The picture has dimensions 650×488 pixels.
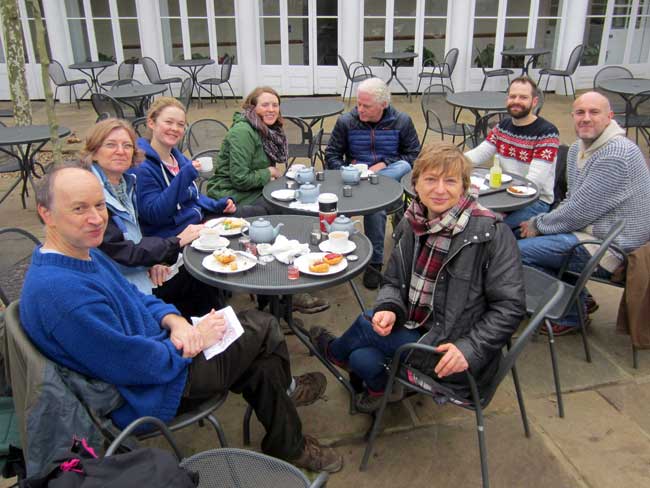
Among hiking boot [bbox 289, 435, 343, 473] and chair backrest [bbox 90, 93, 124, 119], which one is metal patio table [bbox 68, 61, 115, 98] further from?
hiking boot [bbox 289, 435, 343, 473]

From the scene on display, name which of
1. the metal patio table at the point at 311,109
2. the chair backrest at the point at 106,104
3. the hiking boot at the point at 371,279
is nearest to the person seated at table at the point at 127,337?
the hiking boot at the point at 371,279

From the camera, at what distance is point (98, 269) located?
1.71 metres

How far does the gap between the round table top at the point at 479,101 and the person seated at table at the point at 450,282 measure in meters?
3.73

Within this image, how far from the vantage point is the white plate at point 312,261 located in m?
2.18

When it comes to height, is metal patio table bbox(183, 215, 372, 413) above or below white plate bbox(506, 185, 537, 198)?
below

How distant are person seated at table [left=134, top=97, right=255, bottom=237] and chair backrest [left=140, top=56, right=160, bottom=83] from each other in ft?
20.4

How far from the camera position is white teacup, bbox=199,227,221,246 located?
96.8 inches

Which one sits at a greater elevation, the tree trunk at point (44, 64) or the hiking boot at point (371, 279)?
the tree trunk at point (44, 64)

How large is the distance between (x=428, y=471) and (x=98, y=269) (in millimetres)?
1476

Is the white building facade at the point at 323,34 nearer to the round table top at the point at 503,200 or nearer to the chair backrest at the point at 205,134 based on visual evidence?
the chair backrest at the point at 205,134

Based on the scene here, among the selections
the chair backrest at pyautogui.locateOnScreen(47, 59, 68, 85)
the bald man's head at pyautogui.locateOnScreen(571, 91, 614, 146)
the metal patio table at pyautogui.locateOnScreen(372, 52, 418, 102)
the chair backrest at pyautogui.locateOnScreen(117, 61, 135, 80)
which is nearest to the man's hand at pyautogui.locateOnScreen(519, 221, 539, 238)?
the bald man's head at pyautogui.locateOnScreen(571, 91, 614, 146)

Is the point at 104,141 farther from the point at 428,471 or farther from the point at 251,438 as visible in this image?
the point at 428,471

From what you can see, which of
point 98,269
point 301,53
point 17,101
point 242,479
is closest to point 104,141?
point 98,269

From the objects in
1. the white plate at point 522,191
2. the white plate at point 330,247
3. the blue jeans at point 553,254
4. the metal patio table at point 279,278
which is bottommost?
the blue jeans at point 553,254
